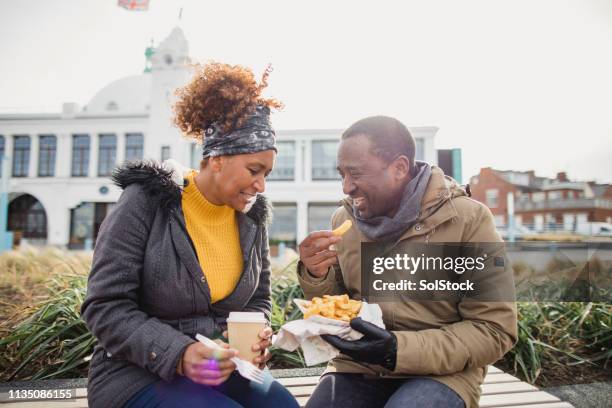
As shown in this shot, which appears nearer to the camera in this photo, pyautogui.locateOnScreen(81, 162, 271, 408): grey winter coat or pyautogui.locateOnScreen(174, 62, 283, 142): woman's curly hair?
pyautogui.locateOnScreen(81, 162, 271, 408): grey winter coat

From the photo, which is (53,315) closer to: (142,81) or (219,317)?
(219,317)

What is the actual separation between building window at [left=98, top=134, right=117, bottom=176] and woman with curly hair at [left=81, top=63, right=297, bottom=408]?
37.2 meters

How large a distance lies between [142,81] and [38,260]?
1539 inches

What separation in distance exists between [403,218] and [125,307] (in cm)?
128

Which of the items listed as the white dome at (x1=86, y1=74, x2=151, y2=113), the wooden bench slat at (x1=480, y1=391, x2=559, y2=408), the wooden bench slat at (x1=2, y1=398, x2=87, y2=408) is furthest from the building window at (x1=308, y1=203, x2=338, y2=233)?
the wooden bench slat at (x1=2, y1=398, x2=87, y2=408)

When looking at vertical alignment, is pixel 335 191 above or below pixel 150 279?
above

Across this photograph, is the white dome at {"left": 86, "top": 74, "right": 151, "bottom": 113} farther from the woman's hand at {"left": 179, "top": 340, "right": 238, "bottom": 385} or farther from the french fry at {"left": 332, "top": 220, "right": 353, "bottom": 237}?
the woman's hand at {"left": 179, "top": 340, "right": 238, "bottom": 385}

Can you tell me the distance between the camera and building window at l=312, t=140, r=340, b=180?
114 feet

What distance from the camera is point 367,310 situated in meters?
1.79

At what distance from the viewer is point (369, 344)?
1.64 metres

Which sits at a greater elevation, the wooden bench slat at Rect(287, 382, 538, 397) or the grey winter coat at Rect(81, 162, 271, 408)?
the grey winter coat at Rect(81, 162, 271, 408)

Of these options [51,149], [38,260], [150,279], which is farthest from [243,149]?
[51,149]

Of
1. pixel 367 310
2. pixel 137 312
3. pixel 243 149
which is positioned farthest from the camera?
pixel 243 149

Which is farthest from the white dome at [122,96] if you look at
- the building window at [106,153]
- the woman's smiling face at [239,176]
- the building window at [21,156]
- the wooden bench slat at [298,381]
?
the woman's smiling face at [239,176]
